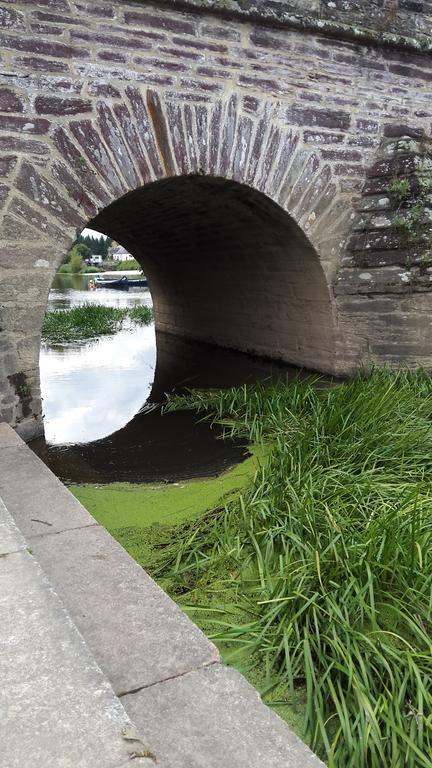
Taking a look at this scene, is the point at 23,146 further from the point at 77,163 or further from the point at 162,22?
the point at 162,22

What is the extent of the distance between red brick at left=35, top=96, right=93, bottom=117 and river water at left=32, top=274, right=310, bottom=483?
99.8 inches

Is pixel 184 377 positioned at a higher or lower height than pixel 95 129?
lower

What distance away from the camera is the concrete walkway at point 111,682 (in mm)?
1135

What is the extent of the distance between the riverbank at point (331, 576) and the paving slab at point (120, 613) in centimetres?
39

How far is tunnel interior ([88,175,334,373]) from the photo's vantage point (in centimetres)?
605

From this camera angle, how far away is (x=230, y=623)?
2225mm

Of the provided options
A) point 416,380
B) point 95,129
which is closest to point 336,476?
point 416,380

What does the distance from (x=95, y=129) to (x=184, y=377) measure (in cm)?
395

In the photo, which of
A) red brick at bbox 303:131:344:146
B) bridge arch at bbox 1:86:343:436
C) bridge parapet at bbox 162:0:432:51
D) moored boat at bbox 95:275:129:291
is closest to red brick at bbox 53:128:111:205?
bridge arch at bbox 1:86:343:436

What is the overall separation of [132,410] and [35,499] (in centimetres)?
389

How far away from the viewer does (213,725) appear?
1356 mm

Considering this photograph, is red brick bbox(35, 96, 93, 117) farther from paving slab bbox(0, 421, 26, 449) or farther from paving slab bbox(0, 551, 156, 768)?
paving slab bbox(0, 551, 156, 768)

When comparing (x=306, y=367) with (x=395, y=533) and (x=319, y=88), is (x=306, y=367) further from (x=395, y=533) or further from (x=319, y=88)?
(x=395, y=533)

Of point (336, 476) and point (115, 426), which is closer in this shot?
point (336, 476)
